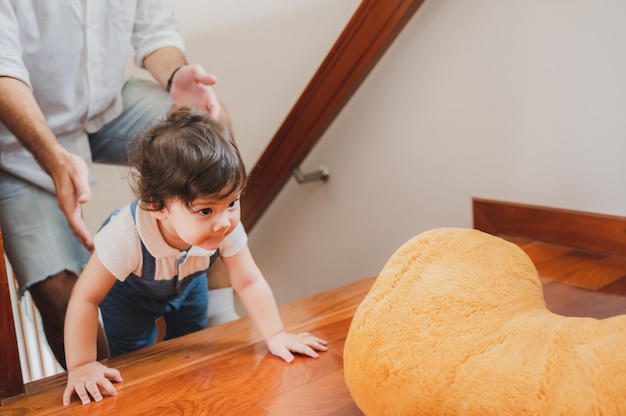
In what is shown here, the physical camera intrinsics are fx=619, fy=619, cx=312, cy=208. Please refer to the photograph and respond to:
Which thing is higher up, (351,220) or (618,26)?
(618,26)

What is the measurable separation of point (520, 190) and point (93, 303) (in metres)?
1.04

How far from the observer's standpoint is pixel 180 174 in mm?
980

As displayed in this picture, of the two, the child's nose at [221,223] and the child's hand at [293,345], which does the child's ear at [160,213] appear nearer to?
the child's nose at [221,223]

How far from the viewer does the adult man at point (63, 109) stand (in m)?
1.31

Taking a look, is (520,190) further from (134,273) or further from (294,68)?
(134,273)

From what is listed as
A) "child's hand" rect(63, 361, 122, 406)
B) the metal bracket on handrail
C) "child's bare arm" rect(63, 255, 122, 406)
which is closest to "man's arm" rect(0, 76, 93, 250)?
"child's bare arm" rect(63, 255, 122, 406)

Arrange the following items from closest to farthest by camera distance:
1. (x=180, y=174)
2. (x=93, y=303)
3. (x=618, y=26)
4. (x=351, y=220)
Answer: (x=180, y=174) → (x=93, y=303) → (x=618, y=26) → (x=351, y=220)

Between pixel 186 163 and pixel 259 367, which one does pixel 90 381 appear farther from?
pixel 186 163

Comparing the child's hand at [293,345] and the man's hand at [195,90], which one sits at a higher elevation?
the man's hand at [195,90]

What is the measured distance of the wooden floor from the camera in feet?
3.18

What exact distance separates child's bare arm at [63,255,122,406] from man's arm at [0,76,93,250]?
0.28m

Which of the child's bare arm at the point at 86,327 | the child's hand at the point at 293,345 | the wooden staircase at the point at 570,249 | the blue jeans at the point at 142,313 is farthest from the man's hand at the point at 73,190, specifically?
the wooden staircase at the point at 570,249

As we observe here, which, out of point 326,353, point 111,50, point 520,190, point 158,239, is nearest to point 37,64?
point 111,50

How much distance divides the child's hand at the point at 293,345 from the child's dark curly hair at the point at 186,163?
0.32 metres
